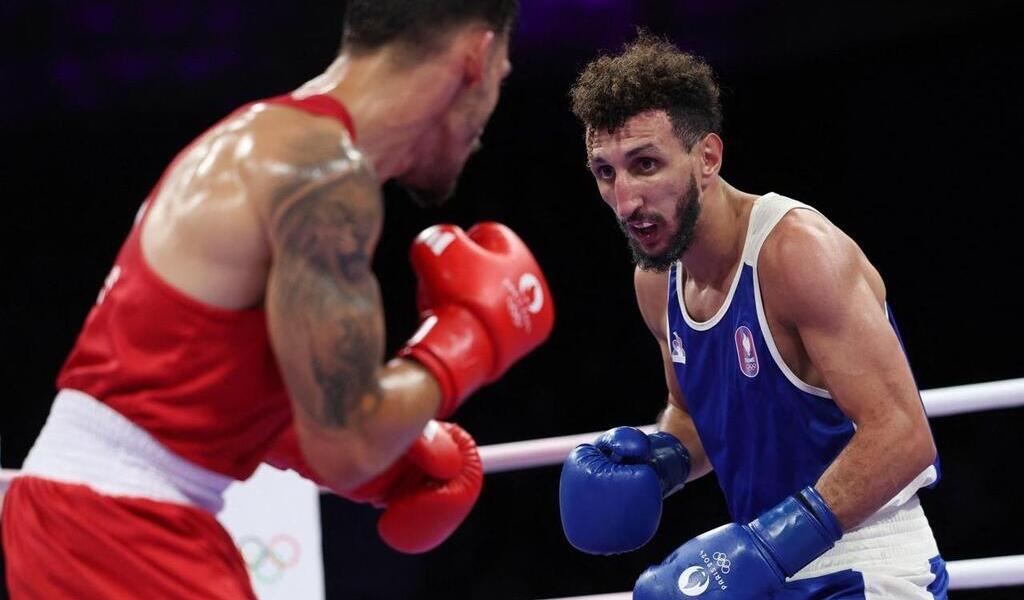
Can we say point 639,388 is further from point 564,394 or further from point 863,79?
point 863,79

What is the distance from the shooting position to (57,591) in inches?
59.0

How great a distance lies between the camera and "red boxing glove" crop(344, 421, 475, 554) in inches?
75.5

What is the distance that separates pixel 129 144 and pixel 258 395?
5.69m

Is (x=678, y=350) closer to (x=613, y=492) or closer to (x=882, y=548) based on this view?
(x=613, y=492)

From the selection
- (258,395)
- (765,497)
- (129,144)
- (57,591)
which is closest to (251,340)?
(258,395)

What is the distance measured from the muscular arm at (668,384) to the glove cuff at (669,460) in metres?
0.03

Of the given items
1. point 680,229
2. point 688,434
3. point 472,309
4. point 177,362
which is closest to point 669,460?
point 688,434

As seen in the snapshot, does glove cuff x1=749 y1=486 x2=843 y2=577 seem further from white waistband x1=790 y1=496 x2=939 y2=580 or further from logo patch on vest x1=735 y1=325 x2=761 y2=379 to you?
logo patch on vest x1=735 y1=325 x2=761 y2=379

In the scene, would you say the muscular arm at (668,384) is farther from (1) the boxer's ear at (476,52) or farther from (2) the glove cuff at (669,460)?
(1) the boxer's ear at (476,52)

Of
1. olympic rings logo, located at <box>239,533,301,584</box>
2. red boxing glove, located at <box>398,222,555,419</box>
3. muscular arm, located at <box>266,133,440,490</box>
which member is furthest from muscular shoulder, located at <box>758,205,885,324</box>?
olympic rings logo, located at <box>239,533,301,584</box>

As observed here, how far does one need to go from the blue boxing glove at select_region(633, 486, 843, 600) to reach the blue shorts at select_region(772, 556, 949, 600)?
116 mm

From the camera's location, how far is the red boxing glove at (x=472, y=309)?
1.61 metres

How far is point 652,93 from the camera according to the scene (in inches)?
95.1

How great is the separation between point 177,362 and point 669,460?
1254mm
